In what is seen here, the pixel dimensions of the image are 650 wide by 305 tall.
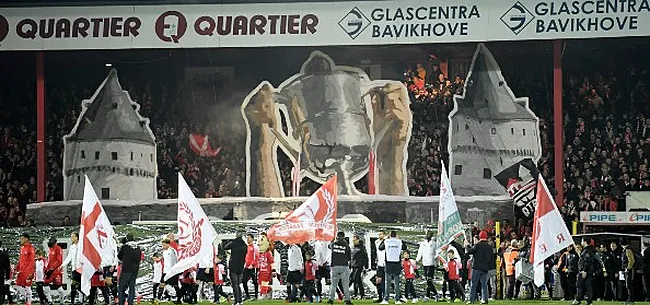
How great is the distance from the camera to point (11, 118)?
4109 cm

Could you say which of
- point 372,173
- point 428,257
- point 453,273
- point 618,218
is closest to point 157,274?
point 428,257

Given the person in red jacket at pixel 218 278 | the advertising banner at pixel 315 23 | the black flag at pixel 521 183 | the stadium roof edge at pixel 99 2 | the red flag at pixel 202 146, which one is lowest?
the person in red jacket at pixel 218 278

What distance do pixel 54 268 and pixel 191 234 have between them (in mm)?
3942

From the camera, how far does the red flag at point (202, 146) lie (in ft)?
132

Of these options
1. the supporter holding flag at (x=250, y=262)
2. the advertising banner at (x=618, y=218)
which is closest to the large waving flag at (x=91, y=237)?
the supporter holding flag at (x=250, y=262)

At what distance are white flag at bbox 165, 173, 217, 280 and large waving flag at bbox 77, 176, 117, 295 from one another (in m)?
1.41

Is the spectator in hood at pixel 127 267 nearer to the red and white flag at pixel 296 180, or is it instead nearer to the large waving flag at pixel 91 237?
the large waving flag at pixel 91 237

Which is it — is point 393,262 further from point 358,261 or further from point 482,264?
point 482,264

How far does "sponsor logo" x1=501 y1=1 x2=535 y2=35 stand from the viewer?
36.9m

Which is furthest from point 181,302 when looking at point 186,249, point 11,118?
point 11,118

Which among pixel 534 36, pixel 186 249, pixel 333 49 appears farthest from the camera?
pixel 333 49

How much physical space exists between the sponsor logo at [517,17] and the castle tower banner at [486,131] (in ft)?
7.60

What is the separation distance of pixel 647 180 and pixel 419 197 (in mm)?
6078

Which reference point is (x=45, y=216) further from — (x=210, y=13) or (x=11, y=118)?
(x=210, y=13)
